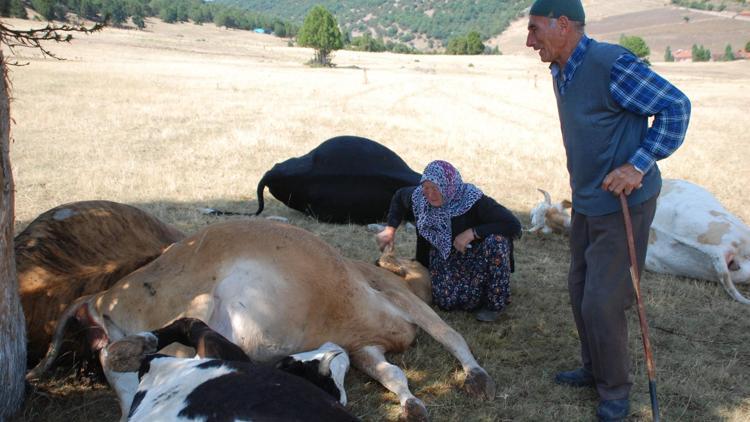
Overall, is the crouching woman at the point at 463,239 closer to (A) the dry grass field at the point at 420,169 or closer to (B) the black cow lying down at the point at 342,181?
(A) the dry grass field at the point at 420,169

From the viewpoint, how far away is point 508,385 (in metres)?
3.71

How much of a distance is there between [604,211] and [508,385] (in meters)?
1.26

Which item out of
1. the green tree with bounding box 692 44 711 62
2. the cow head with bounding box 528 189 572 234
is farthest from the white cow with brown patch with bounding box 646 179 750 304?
the green tree with bounding box 692 44 711 62

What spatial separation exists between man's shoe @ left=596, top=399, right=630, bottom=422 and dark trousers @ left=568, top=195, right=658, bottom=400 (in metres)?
0.03

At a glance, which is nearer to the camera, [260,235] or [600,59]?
[600,59]

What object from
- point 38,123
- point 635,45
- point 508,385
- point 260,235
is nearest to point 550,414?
point 508,385

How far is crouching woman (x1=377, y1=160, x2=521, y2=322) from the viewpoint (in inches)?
173

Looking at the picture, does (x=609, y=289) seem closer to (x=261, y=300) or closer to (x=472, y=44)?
(x=261, y=300)

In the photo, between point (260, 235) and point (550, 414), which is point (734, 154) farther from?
point (260, 235)

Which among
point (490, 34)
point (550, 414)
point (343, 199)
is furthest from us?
point (490, 34)

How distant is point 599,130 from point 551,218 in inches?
144

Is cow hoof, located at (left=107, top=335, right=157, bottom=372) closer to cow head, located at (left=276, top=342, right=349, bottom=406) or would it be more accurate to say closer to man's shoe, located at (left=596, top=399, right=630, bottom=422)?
cow head, located at (left=276, top=342, right=349, bottom=406)

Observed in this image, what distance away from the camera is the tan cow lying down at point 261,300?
3.05 m

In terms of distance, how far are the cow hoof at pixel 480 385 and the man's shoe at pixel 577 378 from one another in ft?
1.64
